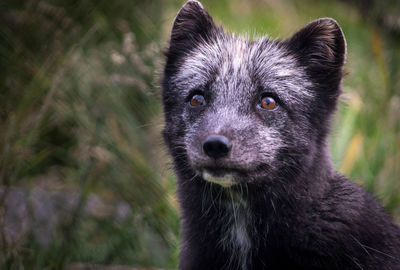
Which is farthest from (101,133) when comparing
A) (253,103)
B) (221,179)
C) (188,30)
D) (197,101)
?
(221,179)

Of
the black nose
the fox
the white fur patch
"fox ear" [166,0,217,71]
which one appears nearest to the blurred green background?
"fox ear" [166,0,217,71]

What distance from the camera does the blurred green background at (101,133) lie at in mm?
5008

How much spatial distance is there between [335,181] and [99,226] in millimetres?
2421

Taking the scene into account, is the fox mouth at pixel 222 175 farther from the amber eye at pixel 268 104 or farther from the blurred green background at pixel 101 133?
the blurred green background at pixel 101 133

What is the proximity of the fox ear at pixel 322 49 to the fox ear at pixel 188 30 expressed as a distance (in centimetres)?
76

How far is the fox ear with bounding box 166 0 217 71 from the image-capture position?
491 centimetres

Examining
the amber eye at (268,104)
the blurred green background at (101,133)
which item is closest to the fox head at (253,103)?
the amber eye at (268,104)

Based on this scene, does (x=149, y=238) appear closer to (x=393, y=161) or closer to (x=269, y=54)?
(x=269, y=54)

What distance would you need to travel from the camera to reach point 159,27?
7.00 m

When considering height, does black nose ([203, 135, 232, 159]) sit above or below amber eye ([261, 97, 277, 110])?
below

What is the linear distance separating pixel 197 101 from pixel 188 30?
0.78m

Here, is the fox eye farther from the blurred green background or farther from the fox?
the blurred green background

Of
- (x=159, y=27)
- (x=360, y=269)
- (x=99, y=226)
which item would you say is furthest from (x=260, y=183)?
(x=159, y=27)

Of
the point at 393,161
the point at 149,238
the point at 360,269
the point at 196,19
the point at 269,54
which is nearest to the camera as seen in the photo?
the point at 360,269
